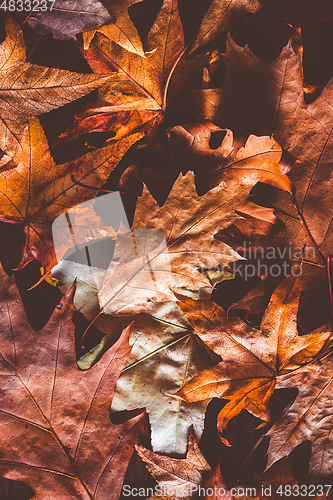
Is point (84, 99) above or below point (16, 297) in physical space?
above

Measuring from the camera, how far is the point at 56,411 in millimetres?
676

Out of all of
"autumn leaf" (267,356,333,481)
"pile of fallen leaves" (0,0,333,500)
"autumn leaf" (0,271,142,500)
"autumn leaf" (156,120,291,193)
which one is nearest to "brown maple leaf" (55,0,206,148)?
"pile of fallen leaves" (0,0,333,500)

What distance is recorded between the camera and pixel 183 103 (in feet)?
2.55

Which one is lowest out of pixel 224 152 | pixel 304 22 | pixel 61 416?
pixel 61 416

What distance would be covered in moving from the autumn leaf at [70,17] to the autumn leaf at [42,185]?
0.23 meters

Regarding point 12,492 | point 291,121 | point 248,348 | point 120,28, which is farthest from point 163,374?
point 120,28

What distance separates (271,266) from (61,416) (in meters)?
0.61

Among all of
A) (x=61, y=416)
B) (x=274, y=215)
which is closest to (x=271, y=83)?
(x=274, y=215)

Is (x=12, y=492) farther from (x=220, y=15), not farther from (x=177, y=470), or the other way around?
(x=220, y=15)

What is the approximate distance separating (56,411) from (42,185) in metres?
0.52

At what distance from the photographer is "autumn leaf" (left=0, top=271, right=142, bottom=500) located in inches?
26.2

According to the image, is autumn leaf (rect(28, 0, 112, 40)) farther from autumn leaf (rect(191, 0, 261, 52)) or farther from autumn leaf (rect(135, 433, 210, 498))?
autumn leaf (rect(135, 433, 210, 498))

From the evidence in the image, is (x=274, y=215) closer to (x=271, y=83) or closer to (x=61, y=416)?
→ (x=271, y=83)

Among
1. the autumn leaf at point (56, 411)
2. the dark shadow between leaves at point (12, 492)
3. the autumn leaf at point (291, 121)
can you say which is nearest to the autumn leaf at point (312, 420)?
the autumn leaf at point (291, 121)
